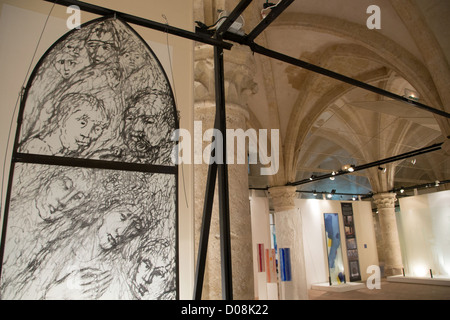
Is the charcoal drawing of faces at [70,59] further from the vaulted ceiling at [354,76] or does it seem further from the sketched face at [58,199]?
the vaulted ceiling at [354,76]

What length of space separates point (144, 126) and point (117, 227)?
30.2 inches

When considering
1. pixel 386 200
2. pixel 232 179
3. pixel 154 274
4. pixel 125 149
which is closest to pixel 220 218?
pixel 154 274

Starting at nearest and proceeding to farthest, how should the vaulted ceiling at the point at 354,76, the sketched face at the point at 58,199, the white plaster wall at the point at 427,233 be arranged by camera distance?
1. the sketched face at the point at 58,199
2. the vaulted ceiling at the point at 354,76
3. the white plaster wall at the point at 427,233

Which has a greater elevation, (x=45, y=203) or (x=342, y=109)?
(x=342, y=109)

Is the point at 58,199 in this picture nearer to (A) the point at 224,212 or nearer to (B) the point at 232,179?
(A) the point at 224,212

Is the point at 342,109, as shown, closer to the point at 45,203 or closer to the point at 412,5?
the point at 412,5

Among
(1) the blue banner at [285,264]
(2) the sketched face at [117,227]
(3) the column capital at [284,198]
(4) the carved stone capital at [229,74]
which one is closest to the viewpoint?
(2) the sketched face at [117,227]

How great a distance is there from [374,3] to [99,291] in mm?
7567

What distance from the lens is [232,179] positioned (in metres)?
3.09

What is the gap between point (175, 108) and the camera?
2477 mm

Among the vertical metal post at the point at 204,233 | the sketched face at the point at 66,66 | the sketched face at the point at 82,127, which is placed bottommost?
the vertical metal post at the point at 204,233

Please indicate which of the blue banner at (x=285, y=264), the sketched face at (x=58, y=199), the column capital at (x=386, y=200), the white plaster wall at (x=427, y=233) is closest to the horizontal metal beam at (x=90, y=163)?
the sketched face at (x=58, y=199)

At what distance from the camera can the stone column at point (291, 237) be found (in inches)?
339

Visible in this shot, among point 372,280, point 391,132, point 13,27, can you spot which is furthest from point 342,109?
point 13,27
